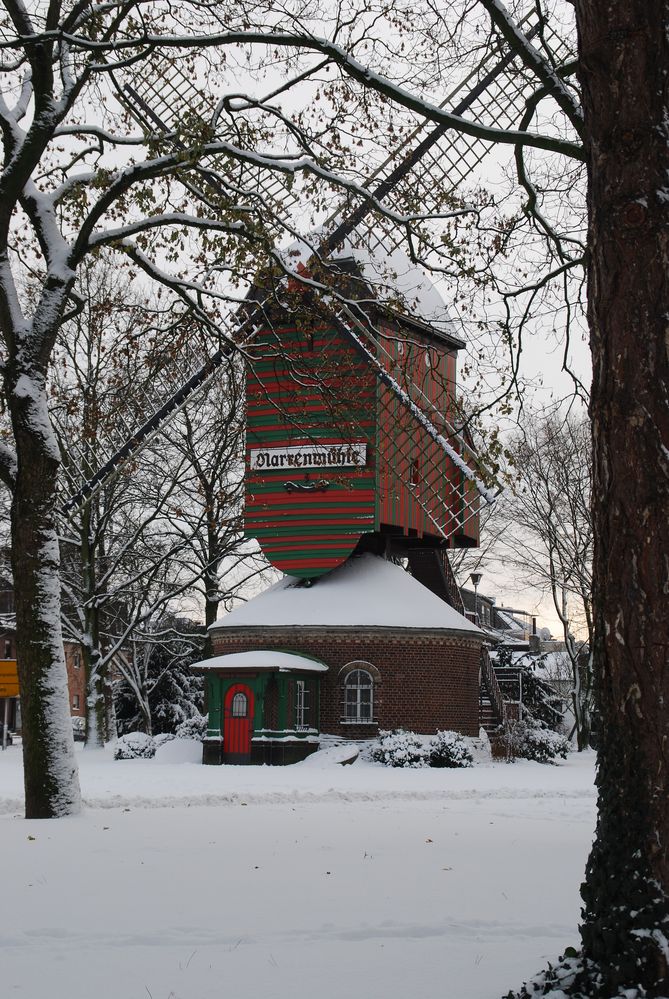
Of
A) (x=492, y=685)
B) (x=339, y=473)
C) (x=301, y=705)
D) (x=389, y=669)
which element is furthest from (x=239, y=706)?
(x=492, y=685)

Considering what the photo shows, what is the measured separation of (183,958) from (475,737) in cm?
2578

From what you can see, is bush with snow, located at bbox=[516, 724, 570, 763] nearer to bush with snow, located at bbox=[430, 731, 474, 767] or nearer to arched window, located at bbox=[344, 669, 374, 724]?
bush with snow, located at bbox=[430, 731, 474, 767]

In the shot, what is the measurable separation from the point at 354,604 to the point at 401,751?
4.66 m

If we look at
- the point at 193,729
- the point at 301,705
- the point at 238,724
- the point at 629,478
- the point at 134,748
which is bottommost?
the point at 134,748

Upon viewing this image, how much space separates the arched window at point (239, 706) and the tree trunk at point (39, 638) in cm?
1612

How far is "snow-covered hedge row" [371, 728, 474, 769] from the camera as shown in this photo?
88.3 feet

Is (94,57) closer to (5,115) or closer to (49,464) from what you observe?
(5,115)

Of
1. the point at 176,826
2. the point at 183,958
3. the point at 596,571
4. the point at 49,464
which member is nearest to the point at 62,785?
the point at 176,826

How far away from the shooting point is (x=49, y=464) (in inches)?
507

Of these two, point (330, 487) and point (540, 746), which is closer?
point (540, 746)

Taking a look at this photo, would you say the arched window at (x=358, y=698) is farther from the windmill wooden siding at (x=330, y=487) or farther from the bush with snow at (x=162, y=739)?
the bush with snow at (x=162, y=739)

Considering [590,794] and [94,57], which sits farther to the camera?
[590,794]

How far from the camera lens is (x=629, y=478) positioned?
507 centimetres

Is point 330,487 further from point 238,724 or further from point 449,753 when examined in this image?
point 449,753
